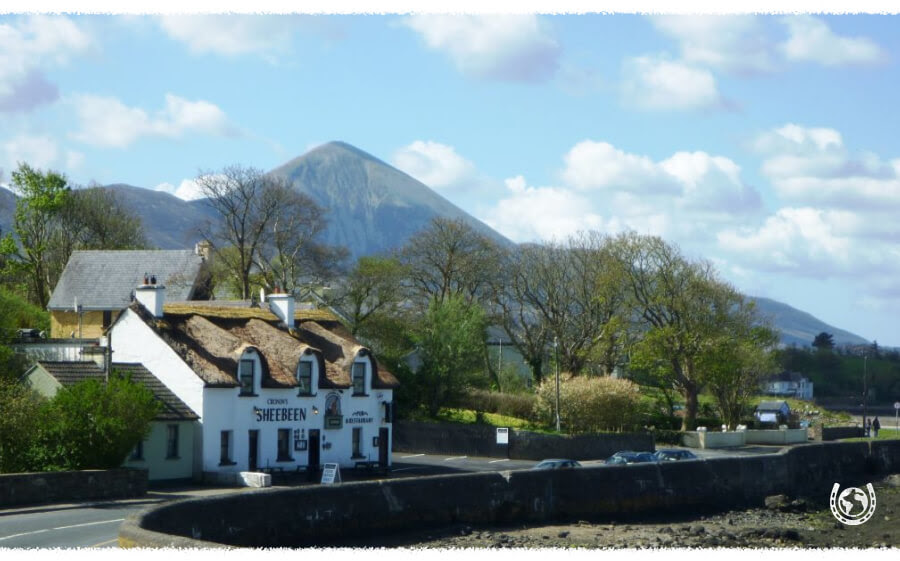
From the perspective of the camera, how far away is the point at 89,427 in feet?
133

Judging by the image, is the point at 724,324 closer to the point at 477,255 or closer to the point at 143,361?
the point at 477,255

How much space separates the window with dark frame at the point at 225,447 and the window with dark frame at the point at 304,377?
14.1ft

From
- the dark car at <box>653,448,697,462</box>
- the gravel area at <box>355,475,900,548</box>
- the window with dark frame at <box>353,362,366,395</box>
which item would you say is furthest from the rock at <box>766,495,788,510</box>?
the window with dark frame at <box>353,362,366,395</box>

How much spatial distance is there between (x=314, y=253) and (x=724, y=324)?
101 feet

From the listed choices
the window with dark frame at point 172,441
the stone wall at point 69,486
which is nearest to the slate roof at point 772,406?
the window with dark frame at point 172,441

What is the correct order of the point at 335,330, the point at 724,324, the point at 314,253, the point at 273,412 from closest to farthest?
the point at 273,412 → the point at 335,330 → the point at 724,324 → the point at 314,253

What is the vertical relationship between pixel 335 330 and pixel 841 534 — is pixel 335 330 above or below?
above

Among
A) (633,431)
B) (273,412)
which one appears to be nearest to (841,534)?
(273,412)

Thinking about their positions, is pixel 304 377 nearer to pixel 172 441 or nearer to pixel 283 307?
pixel 283 307

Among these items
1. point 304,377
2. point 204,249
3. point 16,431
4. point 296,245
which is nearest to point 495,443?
point 304,377

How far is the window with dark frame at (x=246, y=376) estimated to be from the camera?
5038cm

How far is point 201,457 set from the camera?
48250mm

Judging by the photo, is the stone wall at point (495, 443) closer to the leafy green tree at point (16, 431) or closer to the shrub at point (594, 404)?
the shrub at point (594, 404)

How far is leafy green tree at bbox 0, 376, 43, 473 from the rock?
29.1m
